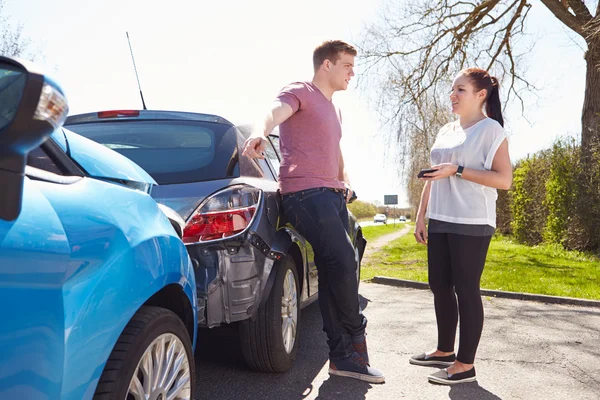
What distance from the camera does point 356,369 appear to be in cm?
365

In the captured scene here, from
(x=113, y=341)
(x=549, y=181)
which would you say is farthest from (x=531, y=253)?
(x=113, y=341)

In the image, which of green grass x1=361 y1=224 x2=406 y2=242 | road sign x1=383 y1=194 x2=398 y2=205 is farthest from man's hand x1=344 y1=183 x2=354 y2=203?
road sign x1=383 y1=194 x2=398 y2=205

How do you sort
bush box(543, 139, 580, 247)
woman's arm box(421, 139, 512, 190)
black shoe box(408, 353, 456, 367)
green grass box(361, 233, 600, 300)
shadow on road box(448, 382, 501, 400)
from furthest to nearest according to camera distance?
bush box(543, 139, 580, 247) < green grass box(361, 233, 600, 300) < black shoe box(408, 353, 456, 367) < woman's arm box(421, 139, 512, 190) < shadow on road box(448, 382, 501, 400)

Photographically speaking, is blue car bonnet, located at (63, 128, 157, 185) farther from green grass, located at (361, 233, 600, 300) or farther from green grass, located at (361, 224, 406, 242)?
green grass, located at (361, 224, 406, 242)

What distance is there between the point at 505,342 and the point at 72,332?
4.03 m

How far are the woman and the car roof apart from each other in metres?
1.39

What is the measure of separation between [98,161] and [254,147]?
1.03 m

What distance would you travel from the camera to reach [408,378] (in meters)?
3.77

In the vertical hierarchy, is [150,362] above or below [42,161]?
below

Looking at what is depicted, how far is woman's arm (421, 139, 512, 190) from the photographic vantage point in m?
3.53

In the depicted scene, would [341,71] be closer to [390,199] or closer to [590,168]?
[590,168]

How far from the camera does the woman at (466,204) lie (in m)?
3.59

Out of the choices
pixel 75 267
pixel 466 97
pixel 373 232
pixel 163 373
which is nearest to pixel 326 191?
pixel 466 97

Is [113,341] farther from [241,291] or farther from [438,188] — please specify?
[438,188]
